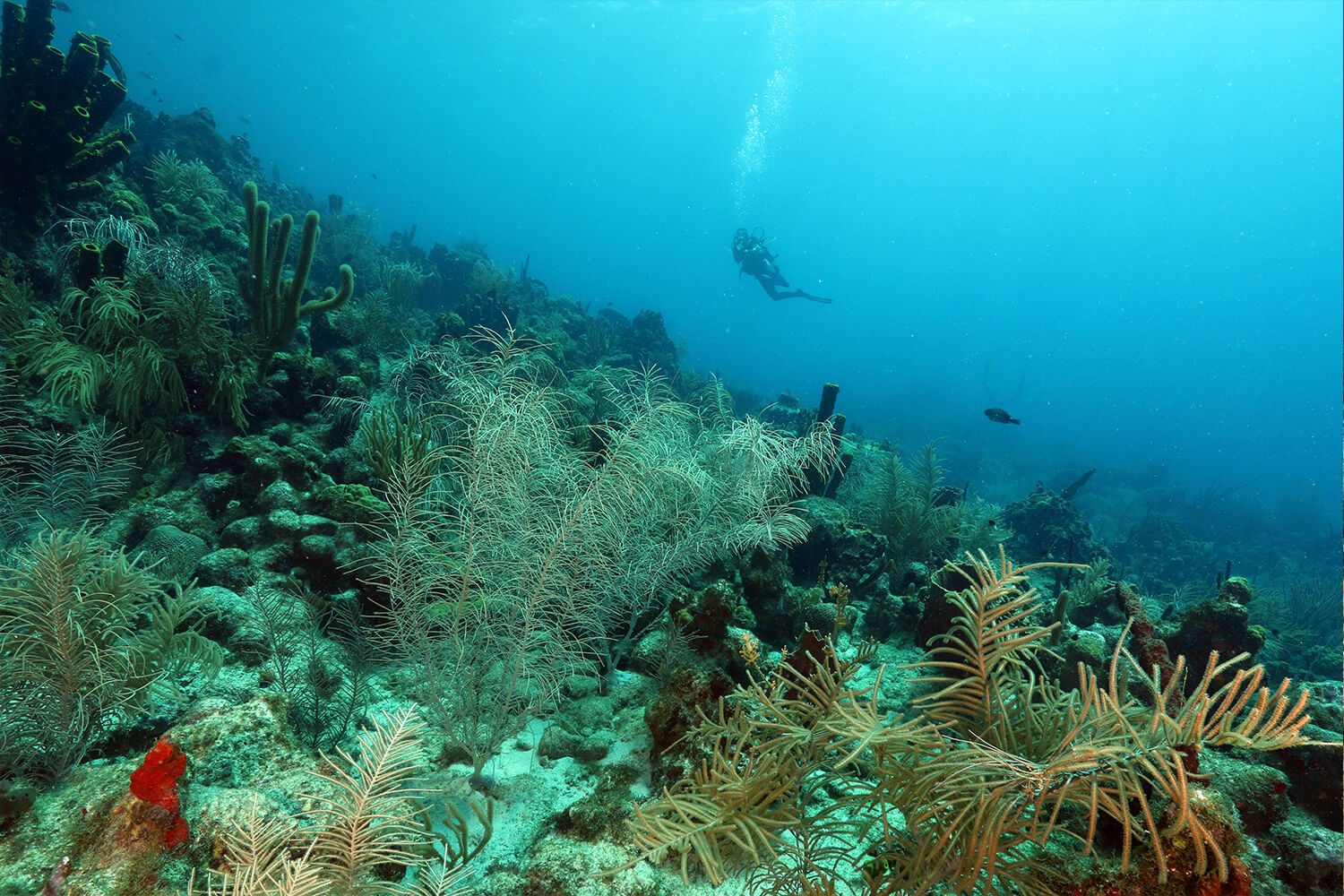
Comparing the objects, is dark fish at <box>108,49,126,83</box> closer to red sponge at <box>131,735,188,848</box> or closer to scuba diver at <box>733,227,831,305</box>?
red sponge at <box>131,735,188,848</box>

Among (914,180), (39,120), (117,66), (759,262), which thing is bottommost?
(39,120)

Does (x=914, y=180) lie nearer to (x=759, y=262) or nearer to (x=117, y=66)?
(x=759, y=262)

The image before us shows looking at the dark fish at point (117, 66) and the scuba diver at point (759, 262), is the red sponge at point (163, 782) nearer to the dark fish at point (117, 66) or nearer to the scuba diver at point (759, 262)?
the dark fish at point (117, 66)

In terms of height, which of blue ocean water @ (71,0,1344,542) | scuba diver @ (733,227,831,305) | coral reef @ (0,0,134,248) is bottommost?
coral reef @ (0,0,134,248)

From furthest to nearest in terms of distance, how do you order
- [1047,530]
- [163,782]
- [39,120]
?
[1047,530], [39,120], [163,782]

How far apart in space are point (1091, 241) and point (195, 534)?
13416 cm

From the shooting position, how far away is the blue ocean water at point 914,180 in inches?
2058

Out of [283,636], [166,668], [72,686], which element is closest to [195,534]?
[283,636]

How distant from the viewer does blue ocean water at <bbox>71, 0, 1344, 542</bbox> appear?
52.3 metres

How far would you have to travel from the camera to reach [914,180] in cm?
9600

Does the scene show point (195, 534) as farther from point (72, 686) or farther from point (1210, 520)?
point (1210, 520)

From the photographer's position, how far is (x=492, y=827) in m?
2.73

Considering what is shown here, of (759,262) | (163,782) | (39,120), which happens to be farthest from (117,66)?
(759,262)

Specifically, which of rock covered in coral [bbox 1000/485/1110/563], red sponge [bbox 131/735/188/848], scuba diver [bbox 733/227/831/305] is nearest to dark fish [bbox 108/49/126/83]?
red sponge [bbox 131/735/188/848]
